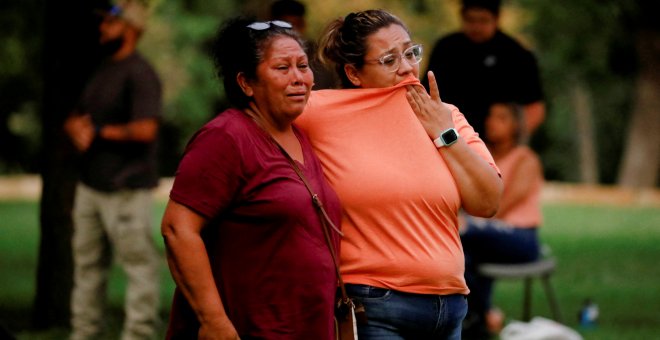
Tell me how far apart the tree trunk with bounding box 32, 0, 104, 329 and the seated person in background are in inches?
124

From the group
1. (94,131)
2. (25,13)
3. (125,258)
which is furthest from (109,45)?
(25,13)

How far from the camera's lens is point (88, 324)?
8.34 metres

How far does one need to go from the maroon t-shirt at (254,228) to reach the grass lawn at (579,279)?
15.9ft

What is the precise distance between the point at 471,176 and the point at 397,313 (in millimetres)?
544

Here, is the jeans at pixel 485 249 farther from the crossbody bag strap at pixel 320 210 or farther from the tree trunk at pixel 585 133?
the tree trunk at pixel 585 133

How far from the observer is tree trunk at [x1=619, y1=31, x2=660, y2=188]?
110 feet

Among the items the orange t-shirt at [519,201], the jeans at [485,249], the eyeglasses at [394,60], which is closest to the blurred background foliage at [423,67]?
the orange t-shirt at [519,201]

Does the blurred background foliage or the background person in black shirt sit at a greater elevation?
the background person in black shirt

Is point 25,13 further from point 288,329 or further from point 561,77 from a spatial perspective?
point 561,77

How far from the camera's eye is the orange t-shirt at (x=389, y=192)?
426 cm

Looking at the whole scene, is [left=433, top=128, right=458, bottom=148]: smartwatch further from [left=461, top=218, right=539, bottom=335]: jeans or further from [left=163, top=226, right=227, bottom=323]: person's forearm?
[left=461, top=218, right=539, bottom=335]: jeans

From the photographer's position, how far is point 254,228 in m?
4.02

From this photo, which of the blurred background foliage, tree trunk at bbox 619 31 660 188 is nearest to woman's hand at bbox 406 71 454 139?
the blurred background foliage

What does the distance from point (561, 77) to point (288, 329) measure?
46.3m
